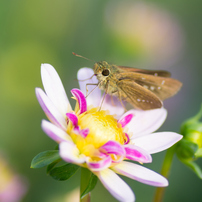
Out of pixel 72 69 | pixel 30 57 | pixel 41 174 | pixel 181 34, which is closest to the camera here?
pixel 41 174

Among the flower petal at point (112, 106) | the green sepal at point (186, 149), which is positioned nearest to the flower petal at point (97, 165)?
the green sepal at point (186, 149)

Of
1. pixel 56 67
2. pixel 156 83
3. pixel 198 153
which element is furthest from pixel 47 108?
pixel 56 67

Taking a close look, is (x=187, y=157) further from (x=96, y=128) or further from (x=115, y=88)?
(x=115, y=88)

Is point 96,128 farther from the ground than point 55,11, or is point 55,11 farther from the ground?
point 55,11

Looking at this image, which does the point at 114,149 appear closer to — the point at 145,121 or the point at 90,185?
the point at 90,185

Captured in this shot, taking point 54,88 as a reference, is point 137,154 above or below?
below

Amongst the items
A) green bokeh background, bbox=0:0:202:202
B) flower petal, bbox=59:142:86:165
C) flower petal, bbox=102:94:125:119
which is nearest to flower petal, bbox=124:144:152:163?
flower petal, bbox=59:142:86:165

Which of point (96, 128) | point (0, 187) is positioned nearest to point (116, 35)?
point (0, 187)

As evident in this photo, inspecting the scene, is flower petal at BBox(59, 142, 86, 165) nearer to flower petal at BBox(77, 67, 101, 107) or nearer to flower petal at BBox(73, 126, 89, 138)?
flower petal at BBox(73, 126, 89, 138)
